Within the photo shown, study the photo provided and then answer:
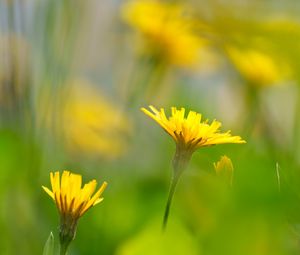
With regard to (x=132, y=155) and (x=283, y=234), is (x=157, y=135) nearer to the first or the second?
(x=132, y=155)

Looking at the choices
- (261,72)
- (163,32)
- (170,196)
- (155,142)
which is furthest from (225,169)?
(163,32)

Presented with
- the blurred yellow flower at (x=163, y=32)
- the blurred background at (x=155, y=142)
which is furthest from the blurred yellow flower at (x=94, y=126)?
the blurred yellow flower at (x=163, y=32)

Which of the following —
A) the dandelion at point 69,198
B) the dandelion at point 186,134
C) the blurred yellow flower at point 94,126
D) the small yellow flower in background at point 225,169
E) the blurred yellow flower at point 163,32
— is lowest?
the blurred yellow flower at point 94,126

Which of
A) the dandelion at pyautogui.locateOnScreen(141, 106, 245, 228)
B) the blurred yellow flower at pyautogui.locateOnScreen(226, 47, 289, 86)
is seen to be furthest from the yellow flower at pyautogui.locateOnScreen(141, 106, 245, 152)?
→ the blurred yellow flower at pyautogui.locateOnScreen(226, 47, 289, 86)

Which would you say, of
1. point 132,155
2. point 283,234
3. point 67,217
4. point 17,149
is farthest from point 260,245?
point 132,155

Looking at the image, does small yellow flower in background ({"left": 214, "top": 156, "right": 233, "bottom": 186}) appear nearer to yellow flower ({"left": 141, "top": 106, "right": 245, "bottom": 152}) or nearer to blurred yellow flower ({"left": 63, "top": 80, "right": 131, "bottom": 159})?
yellow flower ({"left": 141, "top": 106, "right": 245, "bottom": 152})

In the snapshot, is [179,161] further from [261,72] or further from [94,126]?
[94,126]

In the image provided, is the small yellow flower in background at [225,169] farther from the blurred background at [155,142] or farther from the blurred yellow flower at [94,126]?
the blurred yellow flower at [94,126]
